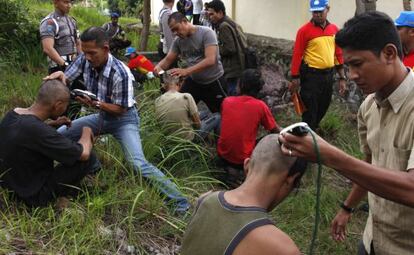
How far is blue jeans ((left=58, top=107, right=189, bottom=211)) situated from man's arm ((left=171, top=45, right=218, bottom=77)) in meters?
0.92

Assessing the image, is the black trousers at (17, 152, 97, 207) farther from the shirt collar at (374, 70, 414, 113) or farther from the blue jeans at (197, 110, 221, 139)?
the shirt collar at (374, 70, 414, 113)

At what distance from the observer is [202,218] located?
1796 millimetres

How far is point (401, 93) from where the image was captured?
1987 millimetres

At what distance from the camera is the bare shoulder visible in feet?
5.18

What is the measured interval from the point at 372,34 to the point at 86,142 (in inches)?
95.8

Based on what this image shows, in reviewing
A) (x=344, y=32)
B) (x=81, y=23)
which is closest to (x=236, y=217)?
(x=344, y=32)

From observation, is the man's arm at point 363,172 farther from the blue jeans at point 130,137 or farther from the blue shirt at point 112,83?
the blue shirt at point 112,83

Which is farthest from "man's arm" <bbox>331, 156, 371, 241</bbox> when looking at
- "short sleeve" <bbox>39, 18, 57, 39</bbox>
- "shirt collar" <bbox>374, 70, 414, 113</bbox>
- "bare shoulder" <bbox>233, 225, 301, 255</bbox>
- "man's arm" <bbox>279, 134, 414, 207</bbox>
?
"short sleeve" <bbox>39, 18, 57, 39</bbox>

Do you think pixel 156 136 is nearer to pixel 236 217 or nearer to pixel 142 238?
pixel 142 238

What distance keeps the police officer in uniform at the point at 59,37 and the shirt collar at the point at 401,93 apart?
3.83m

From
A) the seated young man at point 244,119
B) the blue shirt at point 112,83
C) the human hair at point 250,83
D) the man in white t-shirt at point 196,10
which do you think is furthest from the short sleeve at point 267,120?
the man in white t-shirt at point 196,10

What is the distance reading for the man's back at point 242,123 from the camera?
448cm

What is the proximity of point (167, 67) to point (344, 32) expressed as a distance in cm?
367

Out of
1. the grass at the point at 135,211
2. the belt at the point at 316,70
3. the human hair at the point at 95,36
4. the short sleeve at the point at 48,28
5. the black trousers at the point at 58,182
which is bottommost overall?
the grass at the point at 135,211
